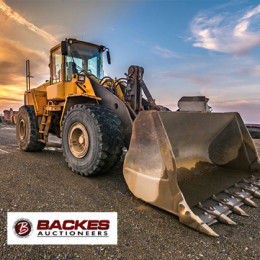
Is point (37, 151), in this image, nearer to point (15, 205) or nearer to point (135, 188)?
point (15, 205)

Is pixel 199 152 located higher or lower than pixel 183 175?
higher

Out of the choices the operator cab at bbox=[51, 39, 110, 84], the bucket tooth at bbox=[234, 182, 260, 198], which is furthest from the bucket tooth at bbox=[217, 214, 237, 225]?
the operator cab at bbox=[51, 39, 110, 84]

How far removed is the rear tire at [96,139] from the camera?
3.14 metres

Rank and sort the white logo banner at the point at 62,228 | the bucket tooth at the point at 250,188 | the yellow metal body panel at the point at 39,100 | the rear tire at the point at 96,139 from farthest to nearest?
1. the yellow metal body panel at the point at 39,100
2. the rear tire at the point at 96,139
3. the bucket tooth at the point at 250,188
4. the white logo banner at the point at 62,228

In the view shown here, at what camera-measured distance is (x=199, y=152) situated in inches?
138

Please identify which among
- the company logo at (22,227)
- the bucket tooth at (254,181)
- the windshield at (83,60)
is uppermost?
the windshield at (83,60)

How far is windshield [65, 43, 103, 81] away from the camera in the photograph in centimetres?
473

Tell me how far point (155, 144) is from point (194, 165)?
4.32ft

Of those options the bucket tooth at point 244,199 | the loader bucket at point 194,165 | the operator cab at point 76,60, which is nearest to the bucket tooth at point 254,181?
the loader bucket at point 194,165

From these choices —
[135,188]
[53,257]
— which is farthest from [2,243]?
[135,188]

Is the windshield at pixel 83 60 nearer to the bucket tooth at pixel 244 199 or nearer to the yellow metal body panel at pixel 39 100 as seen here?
the yellow metal body panel at pixel 39 100

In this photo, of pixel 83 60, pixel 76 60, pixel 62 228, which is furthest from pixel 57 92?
pixel 62 228

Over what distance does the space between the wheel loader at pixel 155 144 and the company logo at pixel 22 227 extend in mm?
Result: 1170

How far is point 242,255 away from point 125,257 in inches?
38.5
